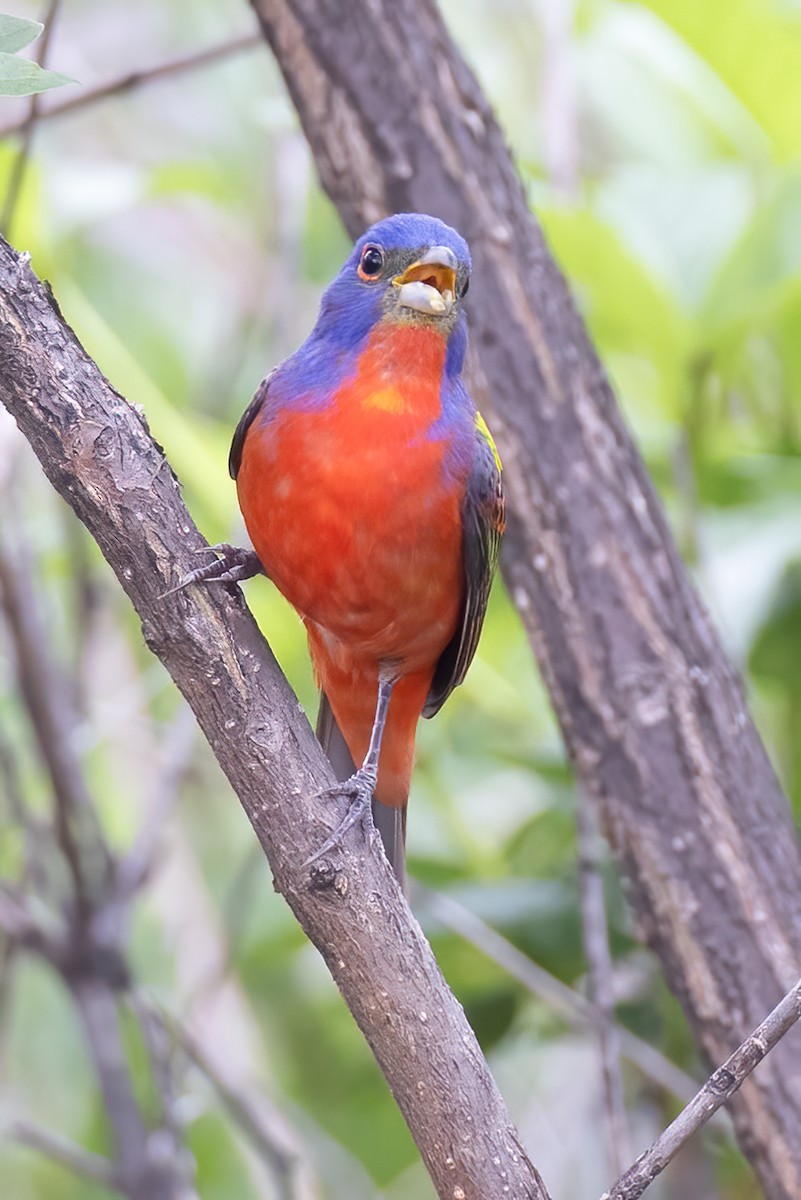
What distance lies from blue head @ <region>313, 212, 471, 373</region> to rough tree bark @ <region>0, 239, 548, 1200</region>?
2.63 ft

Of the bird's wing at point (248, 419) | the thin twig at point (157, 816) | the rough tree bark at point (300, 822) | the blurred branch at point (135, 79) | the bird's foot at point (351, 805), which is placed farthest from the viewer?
the thin twig at point (157, 816)

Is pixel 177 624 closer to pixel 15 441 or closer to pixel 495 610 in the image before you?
pixel 15 441

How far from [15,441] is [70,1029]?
243 centimetres

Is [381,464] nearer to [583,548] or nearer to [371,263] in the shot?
[371,263]

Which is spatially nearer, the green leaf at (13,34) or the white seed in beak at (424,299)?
the green leaf at (13,34)

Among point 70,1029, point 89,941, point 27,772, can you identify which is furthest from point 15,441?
point 70,1029

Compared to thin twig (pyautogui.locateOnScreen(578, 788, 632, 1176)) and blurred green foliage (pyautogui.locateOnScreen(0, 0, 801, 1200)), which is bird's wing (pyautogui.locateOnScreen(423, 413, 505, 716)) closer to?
thin twig (pyautogui.locateOnScreen(578, 788, 632, 1176))

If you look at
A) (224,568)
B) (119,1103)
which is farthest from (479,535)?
(119,1103)

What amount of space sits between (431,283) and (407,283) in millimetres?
47

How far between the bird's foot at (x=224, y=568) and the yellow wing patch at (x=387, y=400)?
36cm

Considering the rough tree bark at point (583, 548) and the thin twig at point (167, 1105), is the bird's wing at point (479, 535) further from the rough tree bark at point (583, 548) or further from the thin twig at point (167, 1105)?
the thin twig at point (167, 1105)

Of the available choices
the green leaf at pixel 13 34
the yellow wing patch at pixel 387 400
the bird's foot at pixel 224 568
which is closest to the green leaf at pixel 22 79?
the green leaf at pixel 13 34

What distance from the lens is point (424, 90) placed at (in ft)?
10.8

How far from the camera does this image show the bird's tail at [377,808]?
3.20 m
